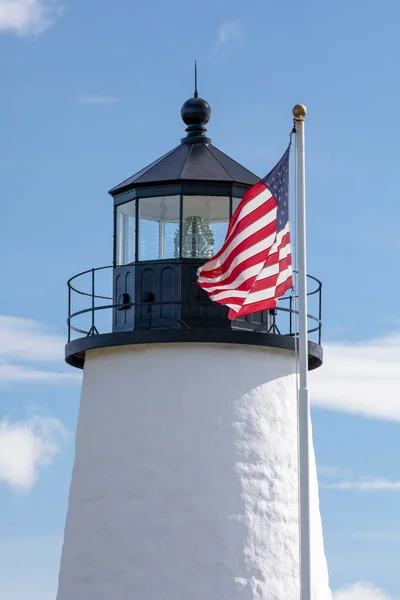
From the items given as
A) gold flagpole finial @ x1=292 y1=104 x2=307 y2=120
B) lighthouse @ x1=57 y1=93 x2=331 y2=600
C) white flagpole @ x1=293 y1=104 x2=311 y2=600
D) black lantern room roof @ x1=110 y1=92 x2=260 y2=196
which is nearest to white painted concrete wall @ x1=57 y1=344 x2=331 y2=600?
lighthouse @ x1=57 y1=93 x2=331 y2=600

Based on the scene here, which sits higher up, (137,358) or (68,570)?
(137,358)

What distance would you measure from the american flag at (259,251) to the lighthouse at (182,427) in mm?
1674

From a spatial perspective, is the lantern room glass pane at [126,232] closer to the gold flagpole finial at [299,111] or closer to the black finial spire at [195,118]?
the black finial spire at [195,118]

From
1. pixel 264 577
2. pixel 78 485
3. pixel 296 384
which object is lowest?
pixel 264 577

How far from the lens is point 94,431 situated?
60.8 feet

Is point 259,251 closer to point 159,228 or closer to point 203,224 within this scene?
point 203,224

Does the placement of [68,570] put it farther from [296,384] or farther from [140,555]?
[296,384]

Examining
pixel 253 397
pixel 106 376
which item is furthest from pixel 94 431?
pixel 253 397

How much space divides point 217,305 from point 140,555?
3.16 m

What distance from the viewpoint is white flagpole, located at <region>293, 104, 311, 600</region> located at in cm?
1494

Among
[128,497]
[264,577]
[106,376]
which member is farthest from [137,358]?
[264,577]

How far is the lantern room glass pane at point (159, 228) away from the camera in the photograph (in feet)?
60.9

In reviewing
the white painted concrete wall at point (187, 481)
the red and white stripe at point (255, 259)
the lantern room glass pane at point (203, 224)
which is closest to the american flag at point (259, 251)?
the red and white stripe at point (255, 259)

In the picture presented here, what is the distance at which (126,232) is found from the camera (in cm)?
1906
